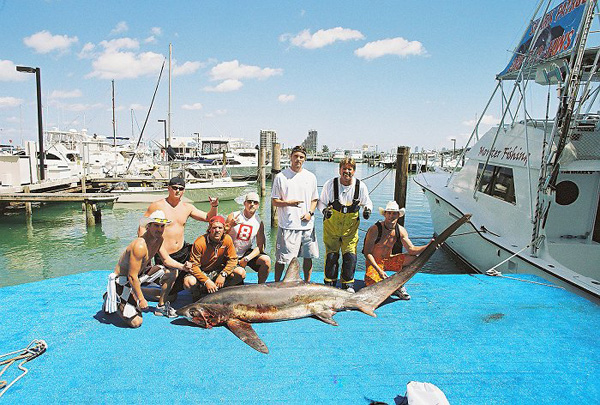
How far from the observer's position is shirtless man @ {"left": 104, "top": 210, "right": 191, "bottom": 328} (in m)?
3.68

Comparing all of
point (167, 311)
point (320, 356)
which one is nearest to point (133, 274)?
point (167, 311)

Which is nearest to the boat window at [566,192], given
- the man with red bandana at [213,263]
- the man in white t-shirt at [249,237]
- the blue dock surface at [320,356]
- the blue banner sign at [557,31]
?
the blue banner sign at [557,31]

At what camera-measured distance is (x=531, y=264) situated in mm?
5941

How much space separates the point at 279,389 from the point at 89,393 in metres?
1.48

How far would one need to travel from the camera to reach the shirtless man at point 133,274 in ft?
12.1

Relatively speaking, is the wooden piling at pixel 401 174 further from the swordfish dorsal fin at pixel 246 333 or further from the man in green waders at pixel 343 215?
the swordfish dorsal fin at pixel 246 333

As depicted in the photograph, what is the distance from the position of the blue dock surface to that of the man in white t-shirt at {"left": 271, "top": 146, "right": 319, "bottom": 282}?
1.19 metres

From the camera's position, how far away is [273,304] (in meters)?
4.02

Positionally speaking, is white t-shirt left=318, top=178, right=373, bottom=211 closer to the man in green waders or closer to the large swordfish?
the man in green waders

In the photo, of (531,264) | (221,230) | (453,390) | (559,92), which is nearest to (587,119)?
(559,92)

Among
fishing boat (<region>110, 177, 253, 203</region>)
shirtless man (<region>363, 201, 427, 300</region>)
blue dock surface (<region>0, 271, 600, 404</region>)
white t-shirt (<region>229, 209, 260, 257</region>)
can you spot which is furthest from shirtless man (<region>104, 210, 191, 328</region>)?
fishing boat (<region>110, 177, 253, 203</region>)

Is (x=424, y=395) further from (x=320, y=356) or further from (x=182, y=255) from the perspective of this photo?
(x=182, y=255)

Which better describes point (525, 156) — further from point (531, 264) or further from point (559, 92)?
point (531, 264)

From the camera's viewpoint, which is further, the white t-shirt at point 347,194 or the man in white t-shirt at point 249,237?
the white t-shirt at point 347,194
